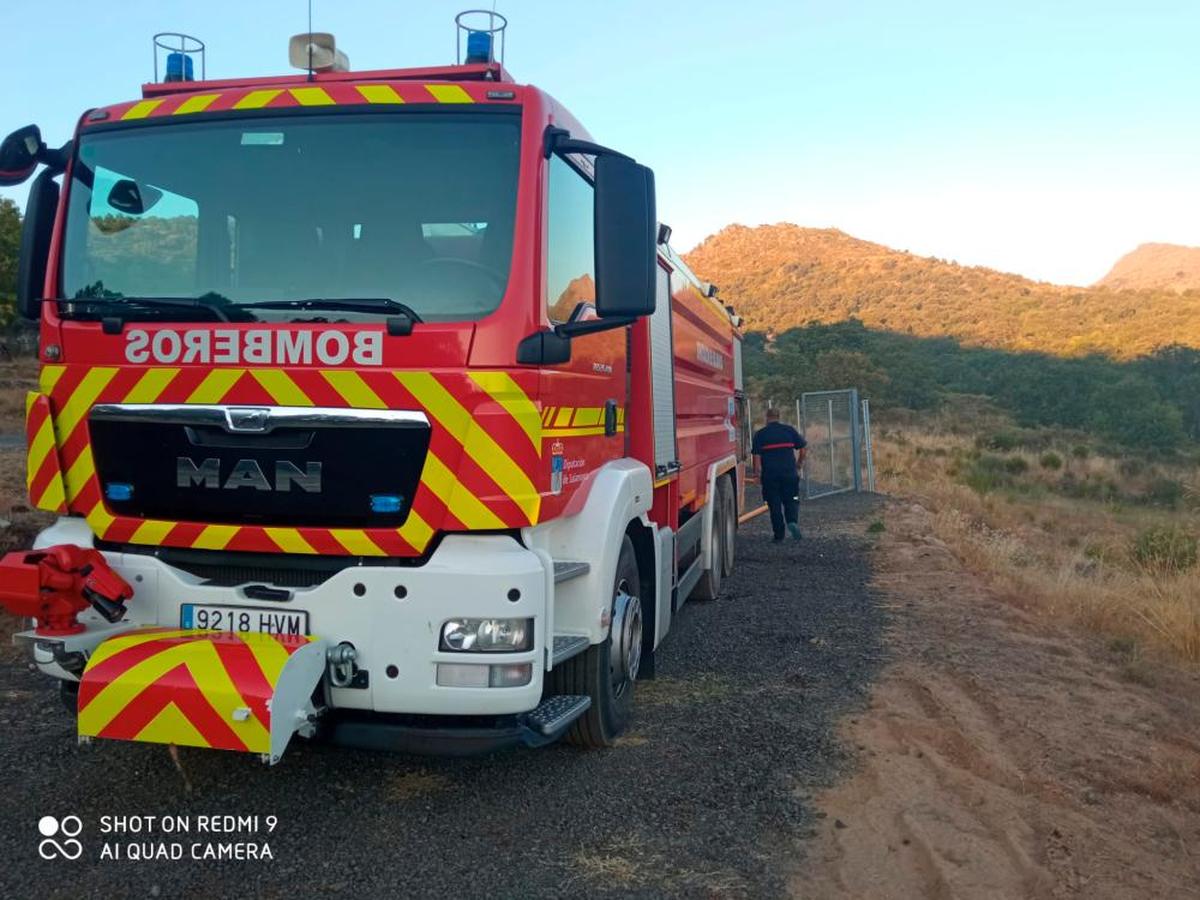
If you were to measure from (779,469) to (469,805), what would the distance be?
29.0 ft

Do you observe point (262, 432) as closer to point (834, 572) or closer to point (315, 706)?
point (315, 706)

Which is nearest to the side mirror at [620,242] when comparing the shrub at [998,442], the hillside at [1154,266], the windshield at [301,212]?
the windshield at [301,212]

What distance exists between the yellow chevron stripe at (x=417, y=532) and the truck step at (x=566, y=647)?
0.65m

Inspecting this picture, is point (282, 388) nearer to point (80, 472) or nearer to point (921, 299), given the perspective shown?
point (80, 472)

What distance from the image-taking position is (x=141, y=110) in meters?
4.36

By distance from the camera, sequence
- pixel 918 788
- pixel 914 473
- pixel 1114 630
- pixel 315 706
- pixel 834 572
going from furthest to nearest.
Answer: pixel 914 473, pixel 834 572, pixel 1114 630, pixel 918 788, pixel 315 706

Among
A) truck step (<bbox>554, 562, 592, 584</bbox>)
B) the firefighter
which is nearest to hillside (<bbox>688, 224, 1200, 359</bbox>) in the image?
the firefighter

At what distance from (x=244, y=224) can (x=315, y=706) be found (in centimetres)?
196

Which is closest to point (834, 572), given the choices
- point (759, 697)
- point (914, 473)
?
point (759, 697)


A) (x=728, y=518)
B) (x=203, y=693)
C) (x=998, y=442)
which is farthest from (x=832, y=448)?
(x=998, y=442)

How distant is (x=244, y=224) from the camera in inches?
164

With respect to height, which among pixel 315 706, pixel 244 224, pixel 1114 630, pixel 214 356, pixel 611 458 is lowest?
pixel 1114 630

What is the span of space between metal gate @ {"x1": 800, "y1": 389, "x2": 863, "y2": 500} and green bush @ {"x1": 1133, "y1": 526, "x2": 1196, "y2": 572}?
Answer: 5.21 meters

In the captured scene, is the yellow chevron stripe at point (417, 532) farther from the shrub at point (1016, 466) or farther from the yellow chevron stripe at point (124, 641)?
the shrub at point (1016, 466)
